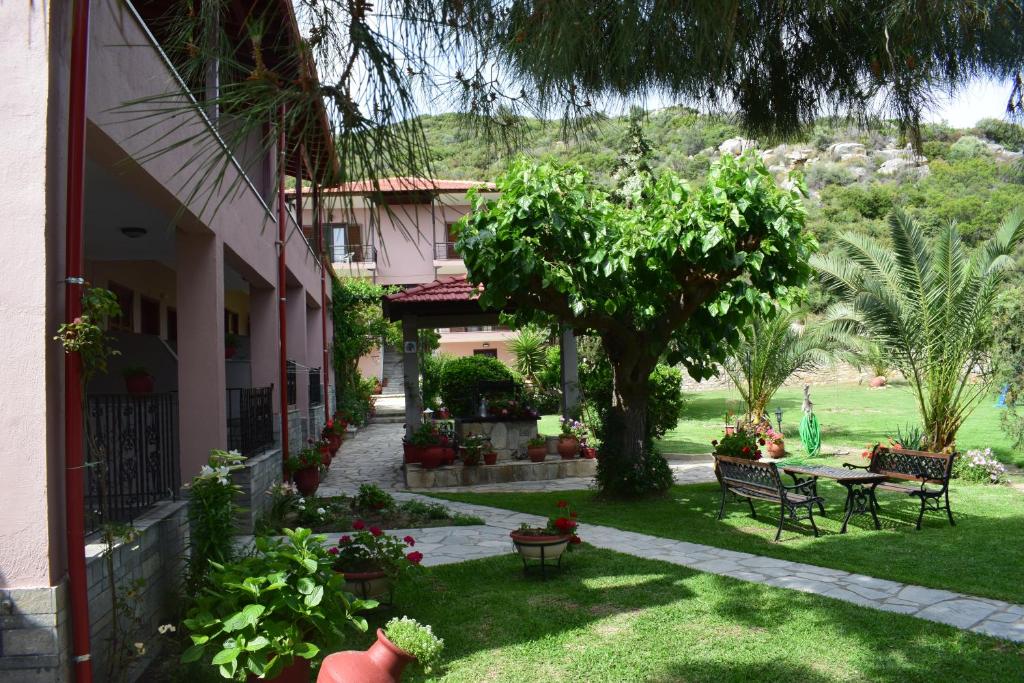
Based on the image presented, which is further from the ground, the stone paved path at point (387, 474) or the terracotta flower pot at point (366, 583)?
the terracotta flower pot at point (366, 583)

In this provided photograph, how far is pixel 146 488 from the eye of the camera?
5.64 meters

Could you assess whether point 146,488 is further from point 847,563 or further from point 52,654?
point 847,563

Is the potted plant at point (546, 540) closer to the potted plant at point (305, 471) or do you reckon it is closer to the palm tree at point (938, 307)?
the potted plant at point (305, 471)

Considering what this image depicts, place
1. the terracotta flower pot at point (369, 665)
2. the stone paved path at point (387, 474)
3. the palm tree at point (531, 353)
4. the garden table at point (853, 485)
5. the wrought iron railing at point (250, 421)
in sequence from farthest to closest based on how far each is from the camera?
1. the palm tree at point (531, 353)
2. the stone paved path at point (387, 474)
3. the wrought iron railing at point (250, 421)
4. the garden table at point (853, 485)
5. the terracotta flower pot at point (369, 665)

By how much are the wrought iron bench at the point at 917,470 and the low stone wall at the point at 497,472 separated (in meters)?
4.41

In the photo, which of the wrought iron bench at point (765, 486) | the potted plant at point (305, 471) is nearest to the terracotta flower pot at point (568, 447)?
the wrought iron bench at point (765, 486)

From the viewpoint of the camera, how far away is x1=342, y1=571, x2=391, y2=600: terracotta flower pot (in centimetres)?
563

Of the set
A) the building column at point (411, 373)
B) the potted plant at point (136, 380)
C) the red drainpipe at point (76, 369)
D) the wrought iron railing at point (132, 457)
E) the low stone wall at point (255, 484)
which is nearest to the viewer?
the red drainpipe at point (76, 369)

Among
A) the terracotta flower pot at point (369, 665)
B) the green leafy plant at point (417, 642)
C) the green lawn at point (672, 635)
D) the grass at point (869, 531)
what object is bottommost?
the grass at point (869, 531)

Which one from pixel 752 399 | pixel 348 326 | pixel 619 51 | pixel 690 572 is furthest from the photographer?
pixel 348 326

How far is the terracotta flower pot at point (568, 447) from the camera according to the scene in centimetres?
1367

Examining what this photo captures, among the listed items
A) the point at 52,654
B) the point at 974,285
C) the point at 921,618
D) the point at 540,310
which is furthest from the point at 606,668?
the point at 974,285

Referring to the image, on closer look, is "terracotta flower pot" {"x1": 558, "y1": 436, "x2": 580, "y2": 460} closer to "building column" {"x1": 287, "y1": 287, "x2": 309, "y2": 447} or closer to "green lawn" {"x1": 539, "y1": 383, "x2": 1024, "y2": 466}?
"green lawn" {"x1": 539, "y1": 383, "x2": 1024, "y2": 466}

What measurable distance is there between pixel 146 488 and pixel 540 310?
6004mm
